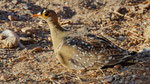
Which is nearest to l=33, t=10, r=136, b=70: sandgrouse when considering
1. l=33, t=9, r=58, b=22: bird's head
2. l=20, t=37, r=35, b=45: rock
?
l=33, t=9, r=58, b=22: bird's head

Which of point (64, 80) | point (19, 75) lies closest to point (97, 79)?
point (64, 80)

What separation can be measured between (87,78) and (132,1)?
4363mm

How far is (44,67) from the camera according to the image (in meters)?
4.72

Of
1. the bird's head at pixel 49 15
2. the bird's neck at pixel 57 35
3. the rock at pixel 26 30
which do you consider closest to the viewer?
the bird's neck at pixel 57 35

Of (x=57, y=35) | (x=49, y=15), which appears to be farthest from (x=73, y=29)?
(x=57, y=35)

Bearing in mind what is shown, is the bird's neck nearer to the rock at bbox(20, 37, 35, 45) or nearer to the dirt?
the dirt

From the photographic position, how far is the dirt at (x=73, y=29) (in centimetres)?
424

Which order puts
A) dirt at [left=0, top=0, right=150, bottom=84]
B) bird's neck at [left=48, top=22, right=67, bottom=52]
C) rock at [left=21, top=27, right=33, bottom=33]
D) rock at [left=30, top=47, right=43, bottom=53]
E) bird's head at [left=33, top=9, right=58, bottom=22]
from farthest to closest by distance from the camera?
rock at [left=21, top=27, right=33, bottom=33], rock at [left=30, top=47, right=43, bottom=53], bird's head at [left=33, top=9, right=58, bottom=22], bird's neck at [left=48, top=22, right=67, bottom=52], dirt at [left=0, top=0, right=150, bottom=84]

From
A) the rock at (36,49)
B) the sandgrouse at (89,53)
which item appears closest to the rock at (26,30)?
the rock at (36,49)

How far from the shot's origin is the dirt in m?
4.24

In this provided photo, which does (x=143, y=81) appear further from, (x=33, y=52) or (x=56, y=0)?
(x=56, y=0)

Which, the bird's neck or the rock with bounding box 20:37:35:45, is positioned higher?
the bird's neck

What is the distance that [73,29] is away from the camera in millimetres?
6430

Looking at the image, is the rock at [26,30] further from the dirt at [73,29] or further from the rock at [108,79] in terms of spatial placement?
the rock at [108,79]
